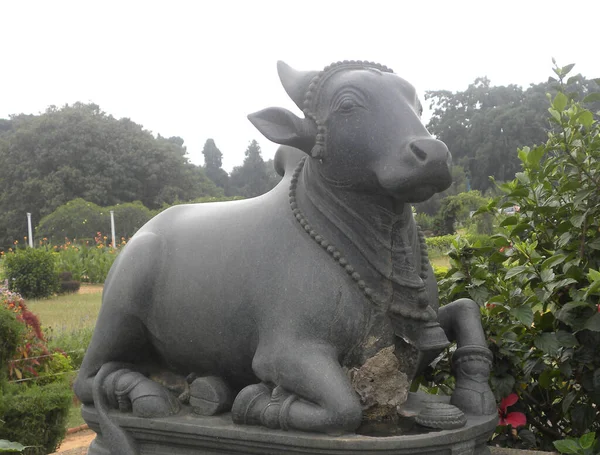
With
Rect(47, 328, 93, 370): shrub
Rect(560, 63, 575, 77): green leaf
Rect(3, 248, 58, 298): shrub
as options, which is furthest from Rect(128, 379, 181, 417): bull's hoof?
Rect(3, 248, 58, 298): shrub

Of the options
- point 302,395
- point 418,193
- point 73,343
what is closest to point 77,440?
point 73,343

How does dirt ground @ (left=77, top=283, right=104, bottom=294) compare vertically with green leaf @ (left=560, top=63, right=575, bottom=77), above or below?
below

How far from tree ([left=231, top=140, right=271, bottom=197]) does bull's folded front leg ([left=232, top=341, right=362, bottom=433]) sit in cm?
4500

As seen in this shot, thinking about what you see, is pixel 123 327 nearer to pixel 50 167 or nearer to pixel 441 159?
pixel 441 159

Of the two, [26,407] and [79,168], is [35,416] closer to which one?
[26,407]

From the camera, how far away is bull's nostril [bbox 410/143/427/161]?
2.55m

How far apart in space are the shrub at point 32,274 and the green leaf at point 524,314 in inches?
604

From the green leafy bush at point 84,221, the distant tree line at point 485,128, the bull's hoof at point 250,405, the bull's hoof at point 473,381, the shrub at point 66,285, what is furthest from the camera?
the distant tree line at point 485,128

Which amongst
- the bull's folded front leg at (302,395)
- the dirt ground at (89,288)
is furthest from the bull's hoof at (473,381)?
the dirt ground at (89,288)

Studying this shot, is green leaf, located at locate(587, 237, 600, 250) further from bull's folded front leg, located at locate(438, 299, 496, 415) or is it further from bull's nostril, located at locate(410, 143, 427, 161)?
bull's nostril, located at locate(410, 143, 427, 161)

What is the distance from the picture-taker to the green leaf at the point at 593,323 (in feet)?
9.96

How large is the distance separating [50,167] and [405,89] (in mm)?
35264

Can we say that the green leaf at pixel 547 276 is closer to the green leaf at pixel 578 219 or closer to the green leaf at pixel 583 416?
the green leaf at pixel 578 219

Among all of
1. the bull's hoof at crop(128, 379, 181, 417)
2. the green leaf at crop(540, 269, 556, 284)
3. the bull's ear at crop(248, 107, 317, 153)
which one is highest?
the bull's ear at crop(248, 107, 317, 153)
